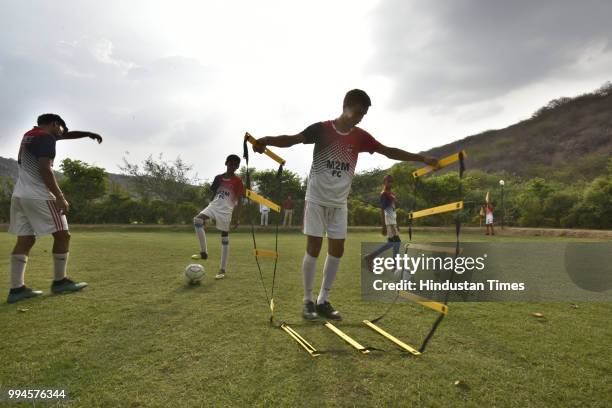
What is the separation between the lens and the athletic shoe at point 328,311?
4.28 m

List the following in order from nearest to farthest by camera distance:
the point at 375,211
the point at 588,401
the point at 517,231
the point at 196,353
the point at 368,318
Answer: the point at 588,401 → the point at 196,353 → the point at 368,318 → the point at 517,231 → the point at 375,211

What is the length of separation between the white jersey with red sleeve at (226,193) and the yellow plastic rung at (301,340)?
4645 millimetres

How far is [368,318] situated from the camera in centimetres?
436

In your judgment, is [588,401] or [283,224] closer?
[588,401]

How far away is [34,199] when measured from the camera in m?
4.95

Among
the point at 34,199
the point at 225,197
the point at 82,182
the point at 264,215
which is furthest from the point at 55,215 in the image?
the point at 82,182

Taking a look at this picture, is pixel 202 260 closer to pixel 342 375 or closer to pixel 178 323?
pixel 178 323

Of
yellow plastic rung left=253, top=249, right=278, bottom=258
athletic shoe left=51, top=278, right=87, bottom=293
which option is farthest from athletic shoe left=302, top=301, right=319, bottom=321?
athletic shoe left=51, top=278, right=87, bottom=293

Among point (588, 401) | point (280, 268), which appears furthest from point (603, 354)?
point (280, 268)

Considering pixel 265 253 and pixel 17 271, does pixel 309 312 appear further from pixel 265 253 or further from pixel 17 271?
pixel 17 271

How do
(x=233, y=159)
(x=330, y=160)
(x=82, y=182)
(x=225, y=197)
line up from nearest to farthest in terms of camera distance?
(x=330, y=160) < (x=233, y=159) < (x=225, y=197) < (x=82, y=182)

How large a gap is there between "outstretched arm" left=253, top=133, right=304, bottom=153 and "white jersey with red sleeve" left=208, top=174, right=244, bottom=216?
4060 mm

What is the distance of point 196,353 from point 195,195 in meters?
32.1

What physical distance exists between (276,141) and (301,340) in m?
Result: 2.13
